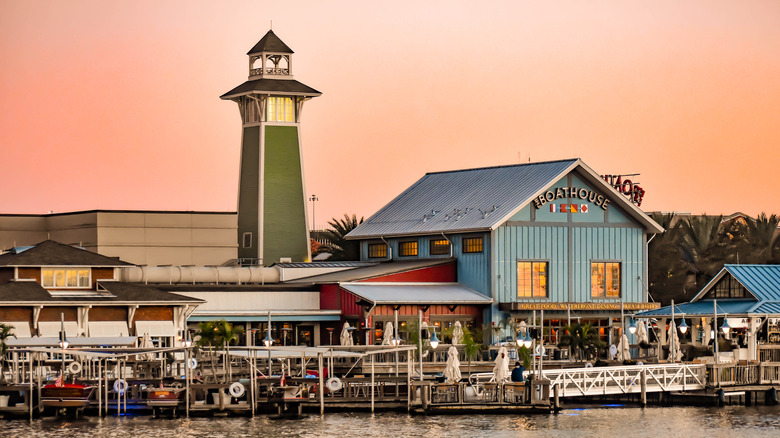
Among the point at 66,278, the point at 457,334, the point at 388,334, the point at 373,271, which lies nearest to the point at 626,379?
the point at 457,334

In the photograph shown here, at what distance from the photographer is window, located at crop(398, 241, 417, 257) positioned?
8800 centimetres

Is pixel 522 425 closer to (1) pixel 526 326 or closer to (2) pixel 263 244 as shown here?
(1) pixel 526 326

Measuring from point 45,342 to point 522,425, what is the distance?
63.0 feet

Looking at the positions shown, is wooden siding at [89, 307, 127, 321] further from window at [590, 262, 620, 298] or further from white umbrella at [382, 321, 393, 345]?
window at [590, 262, 620, 298]

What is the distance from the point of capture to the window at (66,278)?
76.4 metres

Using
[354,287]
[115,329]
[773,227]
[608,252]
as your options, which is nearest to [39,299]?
[115,329]

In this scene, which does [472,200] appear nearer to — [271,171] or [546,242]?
A: [546,242]

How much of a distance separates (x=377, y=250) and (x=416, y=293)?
10.5 metres

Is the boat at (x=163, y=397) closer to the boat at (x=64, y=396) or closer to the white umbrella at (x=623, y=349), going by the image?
the boat at (x=64, y=396)

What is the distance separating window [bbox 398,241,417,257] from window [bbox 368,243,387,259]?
1.52 m

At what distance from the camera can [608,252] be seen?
283 feet

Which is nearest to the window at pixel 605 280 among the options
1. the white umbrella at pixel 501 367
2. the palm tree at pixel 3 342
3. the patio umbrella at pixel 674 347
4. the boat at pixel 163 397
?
the patio umbrella at pixel 674 347

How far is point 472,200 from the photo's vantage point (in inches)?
3418

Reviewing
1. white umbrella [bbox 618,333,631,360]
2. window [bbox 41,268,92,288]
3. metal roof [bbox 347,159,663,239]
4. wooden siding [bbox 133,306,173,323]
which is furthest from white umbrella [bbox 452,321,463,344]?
window [bbox 41,268,92,288]
